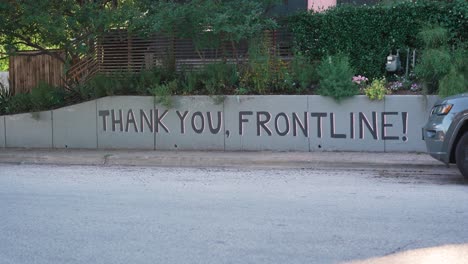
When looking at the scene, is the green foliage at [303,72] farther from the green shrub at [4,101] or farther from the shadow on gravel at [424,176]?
the green shrub at [4,101]

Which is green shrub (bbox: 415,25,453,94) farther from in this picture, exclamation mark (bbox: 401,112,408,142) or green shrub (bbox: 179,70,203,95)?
green shrub (bbox: 179,70,203,95)

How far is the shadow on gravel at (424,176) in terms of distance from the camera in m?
9.62

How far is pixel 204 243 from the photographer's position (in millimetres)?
6020

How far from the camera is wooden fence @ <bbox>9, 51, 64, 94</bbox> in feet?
60.6

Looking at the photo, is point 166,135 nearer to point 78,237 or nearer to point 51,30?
point 51,30

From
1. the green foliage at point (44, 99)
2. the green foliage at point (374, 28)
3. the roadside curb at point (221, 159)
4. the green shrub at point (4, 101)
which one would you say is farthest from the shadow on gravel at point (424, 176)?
the green shrub at point (4, 101)

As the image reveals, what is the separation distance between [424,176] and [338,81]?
3.44m

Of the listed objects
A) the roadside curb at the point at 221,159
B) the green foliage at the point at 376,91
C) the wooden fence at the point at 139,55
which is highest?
the wooden fence at the point at 139,55

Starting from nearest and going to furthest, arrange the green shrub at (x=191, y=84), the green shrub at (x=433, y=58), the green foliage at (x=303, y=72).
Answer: the green shrub at (x=433, y=58), the green foliage at (x=303, y=72), the green shrub at (x=191, y=84)

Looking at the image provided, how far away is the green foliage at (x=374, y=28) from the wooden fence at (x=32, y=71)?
27.6ft

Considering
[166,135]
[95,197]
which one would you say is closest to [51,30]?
[166,135]

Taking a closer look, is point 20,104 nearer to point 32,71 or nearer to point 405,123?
point 32,71

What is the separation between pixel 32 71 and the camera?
62.3 feet

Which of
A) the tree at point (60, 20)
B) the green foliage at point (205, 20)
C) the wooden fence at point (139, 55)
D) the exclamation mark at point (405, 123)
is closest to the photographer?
the exclamation mark at point (405, 123)
